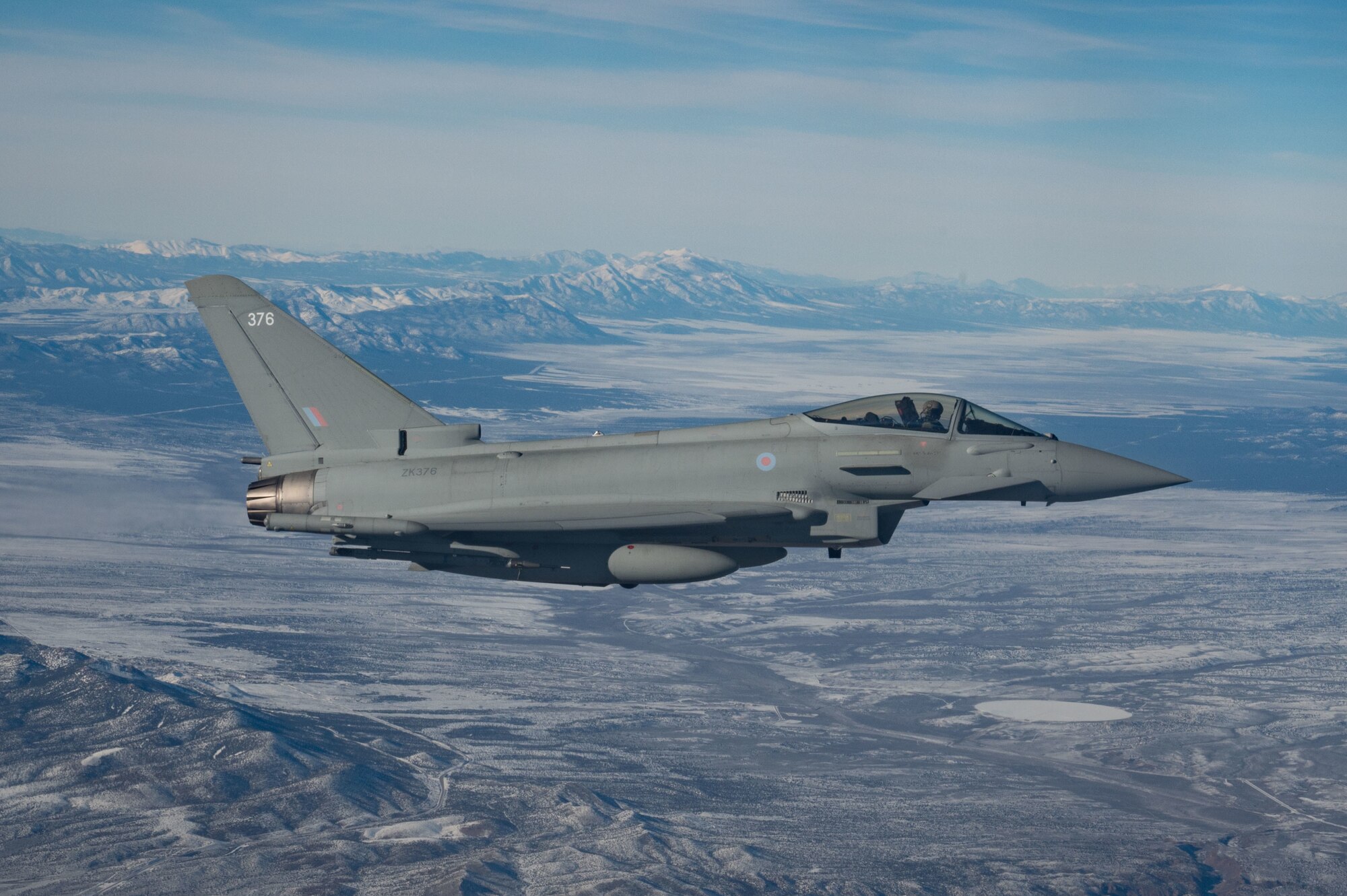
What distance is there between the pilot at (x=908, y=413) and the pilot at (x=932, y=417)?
5.7 inches

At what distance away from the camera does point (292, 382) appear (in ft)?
116

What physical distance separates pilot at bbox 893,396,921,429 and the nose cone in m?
3.65

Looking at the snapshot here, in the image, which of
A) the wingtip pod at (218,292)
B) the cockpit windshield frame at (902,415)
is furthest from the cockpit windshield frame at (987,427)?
the wingtip pod at (218,292)

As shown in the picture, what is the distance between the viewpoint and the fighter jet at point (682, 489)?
3195 centimetres

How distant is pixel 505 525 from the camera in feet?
105

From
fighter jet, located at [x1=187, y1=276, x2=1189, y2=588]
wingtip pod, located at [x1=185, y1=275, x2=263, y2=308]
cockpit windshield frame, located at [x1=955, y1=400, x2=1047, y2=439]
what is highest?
wingtip pod, located at [x1=185, y1=275, x2=263, y2=308]

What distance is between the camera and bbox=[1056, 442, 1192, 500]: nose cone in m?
32.0

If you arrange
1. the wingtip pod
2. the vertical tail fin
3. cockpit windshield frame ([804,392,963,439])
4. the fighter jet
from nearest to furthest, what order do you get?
the fighter jet < cockpit windshield frame ([804,392,963,439]) < the vertical tail fin < the wingtip pod

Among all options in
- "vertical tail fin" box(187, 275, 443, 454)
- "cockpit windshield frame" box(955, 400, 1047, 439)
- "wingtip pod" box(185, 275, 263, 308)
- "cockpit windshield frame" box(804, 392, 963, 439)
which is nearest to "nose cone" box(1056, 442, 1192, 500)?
"cockpit windshield frame" box(955, 400, 1047, 439)

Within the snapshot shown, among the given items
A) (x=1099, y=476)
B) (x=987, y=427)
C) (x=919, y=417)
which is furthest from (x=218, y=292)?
(x=1099, y=476)

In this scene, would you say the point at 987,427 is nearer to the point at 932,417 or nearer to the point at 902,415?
the point at 932,417

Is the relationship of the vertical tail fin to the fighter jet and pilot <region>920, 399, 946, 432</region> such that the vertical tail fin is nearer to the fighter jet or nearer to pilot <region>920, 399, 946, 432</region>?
the fighter jet

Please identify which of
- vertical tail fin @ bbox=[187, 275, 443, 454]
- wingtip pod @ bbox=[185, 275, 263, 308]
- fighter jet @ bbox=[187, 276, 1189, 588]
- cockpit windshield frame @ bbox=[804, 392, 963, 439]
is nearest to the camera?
fighter jet @ bbox=[187, 276, 1189, 588]

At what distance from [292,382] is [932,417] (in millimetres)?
17301
